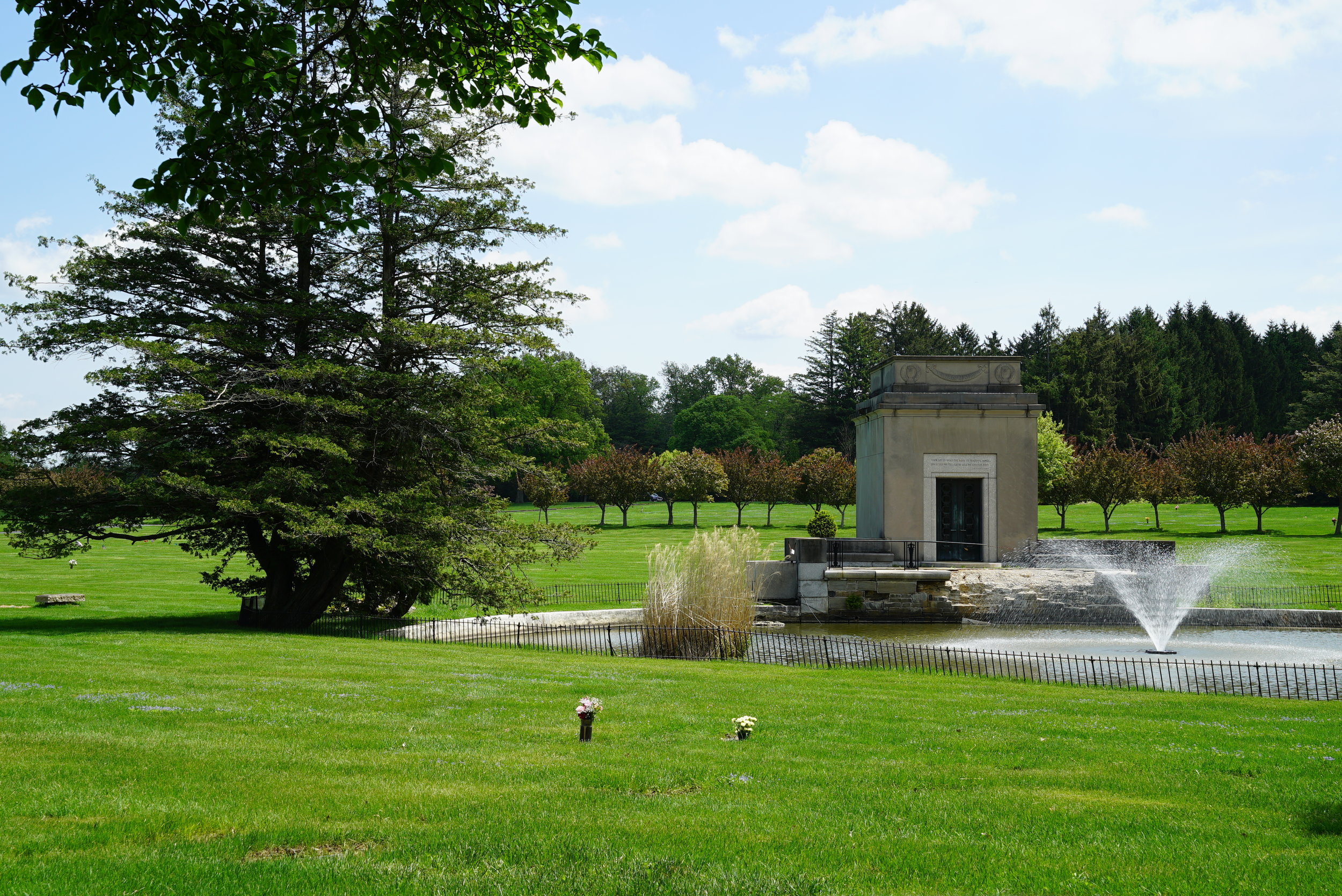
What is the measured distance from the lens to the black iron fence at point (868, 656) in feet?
44.2

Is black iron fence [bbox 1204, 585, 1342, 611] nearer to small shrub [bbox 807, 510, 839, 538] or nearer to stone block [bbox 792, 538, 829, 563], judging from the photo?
stone block [bbox 792, 538, 829, 563]

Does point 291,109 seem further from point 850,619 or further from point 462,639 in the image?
point 850,619

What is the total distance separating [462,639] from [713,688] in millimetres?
7731

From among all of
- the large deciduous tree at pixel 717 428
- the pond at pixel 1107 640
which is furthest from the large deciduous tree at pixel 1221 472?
the large deciduous tree at pixel 717 428

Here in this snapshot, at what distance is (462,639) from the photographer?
699 inches

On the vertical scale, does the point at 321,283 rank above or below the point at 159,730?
above

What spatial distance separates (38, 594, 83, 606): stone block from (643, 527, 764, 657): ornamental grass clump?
506 inches

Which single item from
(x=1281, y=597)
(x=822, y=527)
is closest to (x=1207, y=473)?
(x=822, y=527)

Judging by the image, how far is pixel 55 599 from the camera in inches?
812

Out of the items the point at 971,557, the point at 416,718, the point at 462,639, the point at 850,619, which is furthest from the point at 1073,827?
the point at 971,557

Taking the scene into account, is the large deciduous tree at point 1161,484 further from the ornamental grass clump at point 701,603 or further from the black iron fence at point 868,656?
the ornamental grass clump at point 701,603

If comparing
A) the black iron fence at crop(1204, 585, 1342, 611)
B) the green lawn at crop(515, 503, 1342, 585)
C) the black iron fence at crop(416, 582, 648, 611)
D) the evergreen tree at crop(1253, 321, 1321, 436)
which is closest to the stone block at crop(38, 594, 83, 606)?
the black iron fence at crop(416, 582, 648, 611)

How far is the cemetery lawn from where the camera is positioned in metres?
4.54

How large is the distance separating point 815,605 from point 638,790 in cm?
1742
